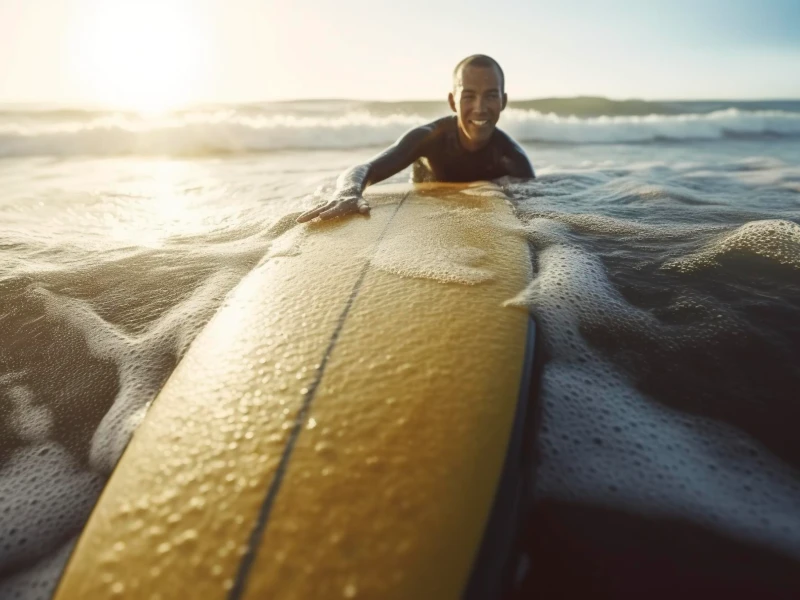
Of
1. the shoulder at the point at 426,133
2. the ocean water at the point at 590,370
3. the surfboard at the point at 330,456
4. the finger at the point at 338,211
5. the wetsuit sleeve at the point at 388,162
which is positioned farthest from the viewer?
the shoulder at the point at 426,133

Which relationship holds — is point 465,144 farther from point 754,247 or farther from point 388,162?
point 754,247

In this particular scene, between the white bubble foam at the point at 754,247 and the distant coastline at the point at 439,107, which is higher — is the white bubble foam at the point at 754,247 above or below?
below

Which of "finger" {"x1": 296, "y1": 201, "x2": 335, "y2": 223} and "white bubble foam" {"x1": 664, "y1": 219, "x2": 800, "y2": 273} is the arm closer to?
"finger" {"x1": 296, "y1": 201, "x2": 335, "y2": 223}

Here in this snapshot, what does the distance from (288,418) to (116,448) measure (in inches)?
16.9

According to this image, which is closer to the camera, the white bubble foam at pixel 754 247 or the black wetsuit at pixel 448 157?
the white bubble foam at pixel 754 247

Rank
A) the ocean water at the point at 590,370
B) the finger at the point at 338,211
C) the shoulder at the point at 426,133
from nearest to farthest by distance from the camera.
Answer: the ocean water at the point at 590,370
the finger at the point at 338,211
the shoulder at the point at 426,133

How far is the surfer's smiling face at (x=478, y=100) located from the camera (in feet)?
8.97

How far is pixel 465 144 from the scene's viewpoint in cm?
301

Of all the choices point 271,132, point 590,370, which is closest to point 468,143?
point 590,370

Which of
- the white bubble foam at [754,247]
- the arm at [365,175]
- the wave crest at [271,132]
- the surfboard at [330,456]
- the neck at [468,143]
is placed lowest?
the surfboard at [330,456]

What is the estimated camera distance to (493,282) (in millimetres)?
1301

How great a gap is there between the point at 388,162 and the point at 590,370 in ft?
6.37

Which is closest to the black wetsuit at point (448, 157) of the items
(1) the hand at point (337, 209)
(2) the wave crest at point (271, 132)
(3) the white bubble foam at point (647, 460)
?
(1) the hand at point (337, 209)

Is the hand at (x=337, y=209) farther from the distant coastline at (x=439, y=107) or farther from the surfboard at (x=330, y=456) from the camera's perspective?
the distant coastline at (x=439, y=107)
